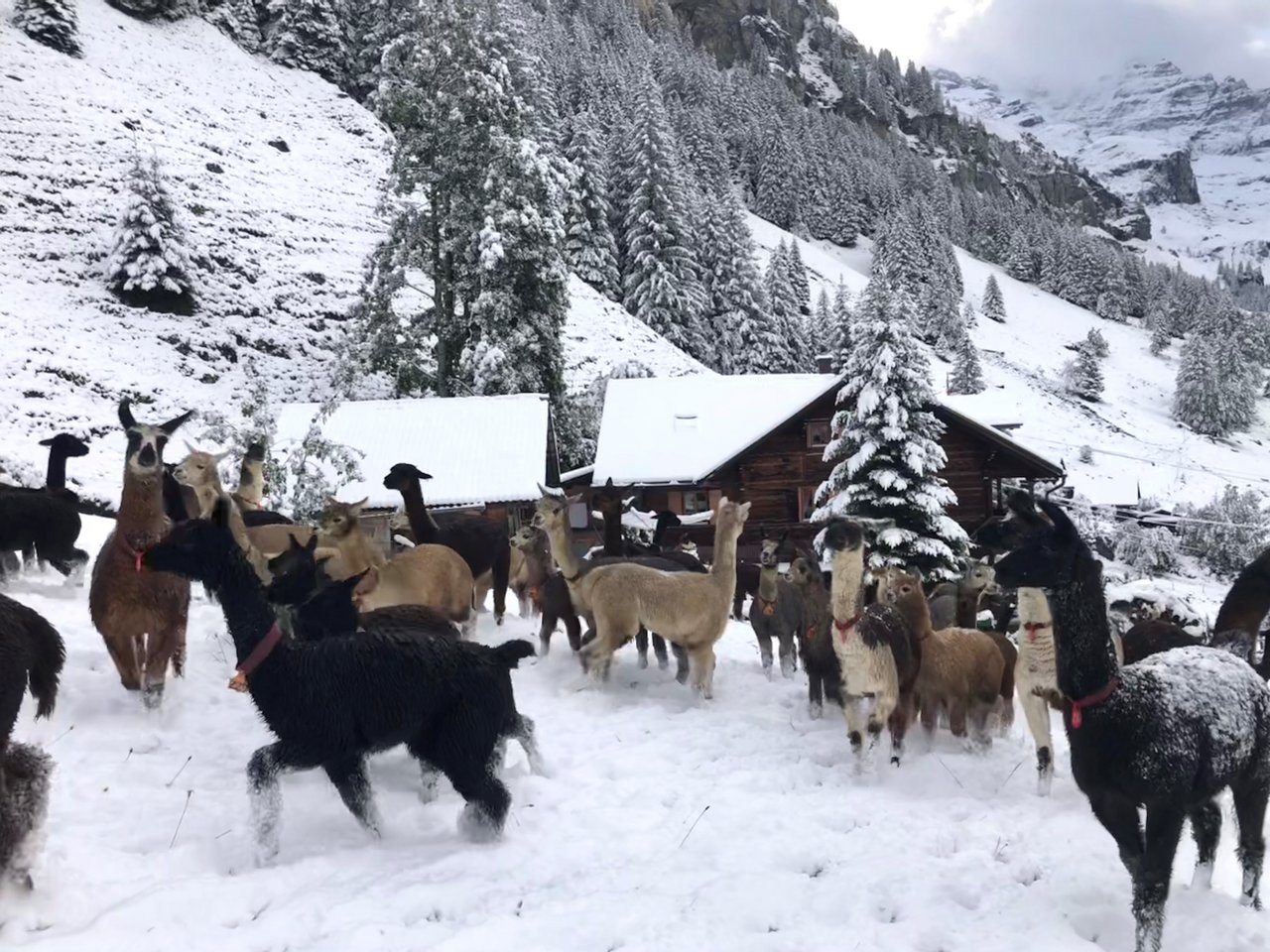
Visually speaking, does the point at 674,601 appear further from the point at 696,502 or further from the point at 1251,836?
the point at 696,502

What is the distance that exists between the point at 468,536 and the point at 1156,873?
7.83 m

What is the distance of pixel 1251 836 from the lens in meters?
4.72

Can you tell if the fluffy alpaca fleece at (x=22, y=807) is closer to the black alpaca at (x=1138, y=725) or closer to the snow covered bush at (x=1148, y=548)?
the black alpaca at (x=1138, y=725)

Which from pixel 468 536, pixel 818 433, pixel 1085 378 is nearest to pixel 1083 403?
pixel 1085 378

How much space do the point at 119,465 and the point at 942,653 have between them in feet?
75.9

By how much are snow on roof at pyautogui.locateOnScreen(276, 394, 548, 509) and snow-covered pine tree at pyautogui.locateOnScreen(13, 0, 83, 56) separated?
32.3 metres

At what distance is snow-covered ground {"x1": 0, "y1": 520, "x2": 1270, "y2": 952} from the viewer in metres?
4.23

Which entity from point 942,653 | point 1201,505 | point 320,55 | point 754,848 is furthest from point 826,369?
point 320,55

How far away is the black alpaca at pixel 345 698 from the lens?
4820 millimetres

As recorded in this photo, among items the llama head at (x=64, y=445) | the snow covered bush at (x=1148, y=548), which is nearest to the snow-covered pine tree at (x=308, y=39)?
the snow covered bush at (x=1148, y=548)

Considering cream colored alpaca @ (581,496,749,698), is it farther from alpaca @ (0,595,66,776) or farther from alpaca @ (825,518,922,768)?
alpaca @ (0,595,66,776)

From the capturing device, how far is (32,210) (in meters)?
32.8

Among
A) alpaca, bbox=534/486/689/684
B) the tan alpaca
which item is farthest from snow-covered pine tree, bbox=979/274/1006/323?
the tan alpaca

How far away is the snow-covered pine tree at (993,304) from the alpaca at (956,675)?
94842 mm
